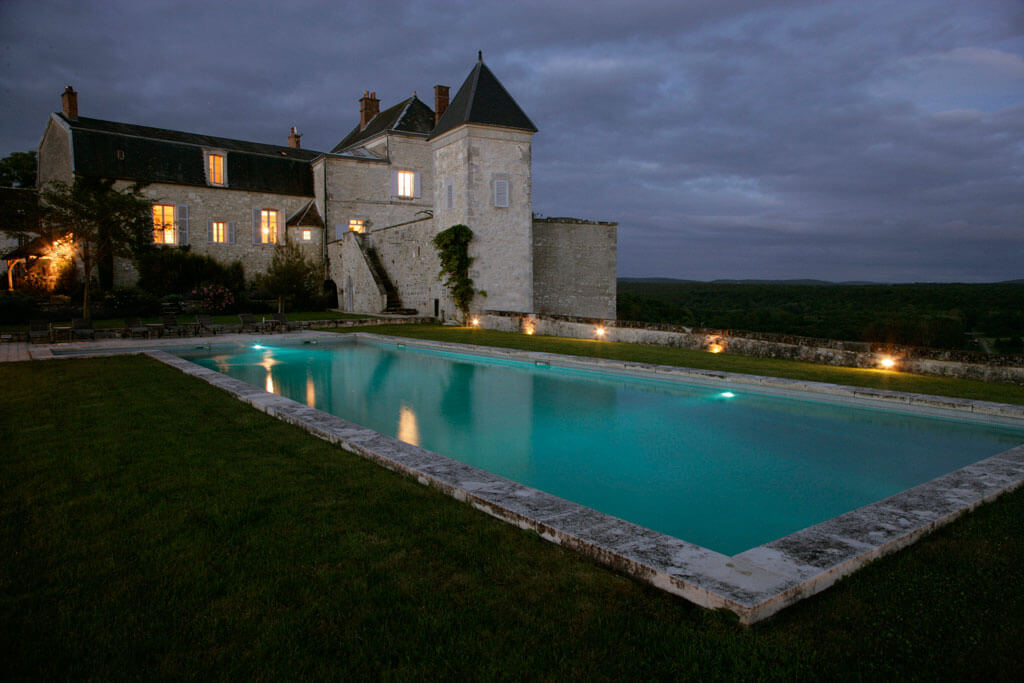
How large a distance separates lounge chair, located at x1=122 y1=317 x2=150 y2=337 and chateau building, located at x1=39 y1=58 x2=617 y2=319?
27.9ft

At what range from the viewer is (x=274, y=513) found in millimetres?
3320

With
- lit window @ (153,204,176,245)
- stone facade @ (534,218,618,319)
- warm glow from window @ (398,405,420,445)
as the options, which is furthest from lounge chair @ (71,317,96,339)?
stone facade @ (534,218,618,319)

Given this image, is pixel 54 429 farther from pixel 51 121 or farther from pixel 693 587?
pixel 51 121

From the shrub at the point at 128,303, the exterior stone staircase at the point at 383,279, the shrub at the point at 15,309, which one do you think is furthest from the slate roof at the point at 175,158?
the shrub at the point at 15,309

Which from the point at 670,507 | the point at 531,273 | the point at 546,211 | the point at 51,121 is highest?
the point at 51,121

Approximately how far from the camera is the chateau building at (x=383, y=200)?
1922cm

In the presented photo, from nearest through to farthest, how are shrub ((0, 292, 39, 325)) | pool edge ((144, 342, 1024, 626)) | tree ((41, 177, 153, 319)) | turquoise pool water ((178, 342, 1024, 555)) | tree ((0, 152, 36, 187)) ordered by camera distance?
pool edge ((144, 342, 1024, 626)) → turquoise pool water ((178, 342, 1024, 555)) → tree ((41, 177, 153, 319)) → shrub ((0, 292, 39, 325)) → tree ((0, 152, 36, 187))

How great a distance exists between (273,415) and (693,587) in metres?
4.80

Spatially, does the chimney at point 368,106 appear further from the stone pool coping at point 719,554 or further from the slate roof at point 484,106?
the stone pool coping at point 719,554

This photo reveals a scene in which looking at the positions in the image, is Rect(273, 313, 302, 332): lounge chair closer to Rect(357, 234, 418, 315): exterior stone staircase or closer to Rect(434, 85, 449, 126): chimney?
Rect(357, 234, 418, 315): exterior stone staircase

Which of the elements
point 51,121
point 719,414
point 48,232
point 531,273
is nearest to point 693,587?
point 719,414

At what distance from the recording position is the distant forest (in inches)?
847

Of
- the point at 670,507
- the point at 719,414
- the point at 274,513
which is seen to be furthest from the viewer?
the point at 719,414

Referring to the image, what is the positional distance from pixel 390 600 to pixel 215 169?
27.4 metres
